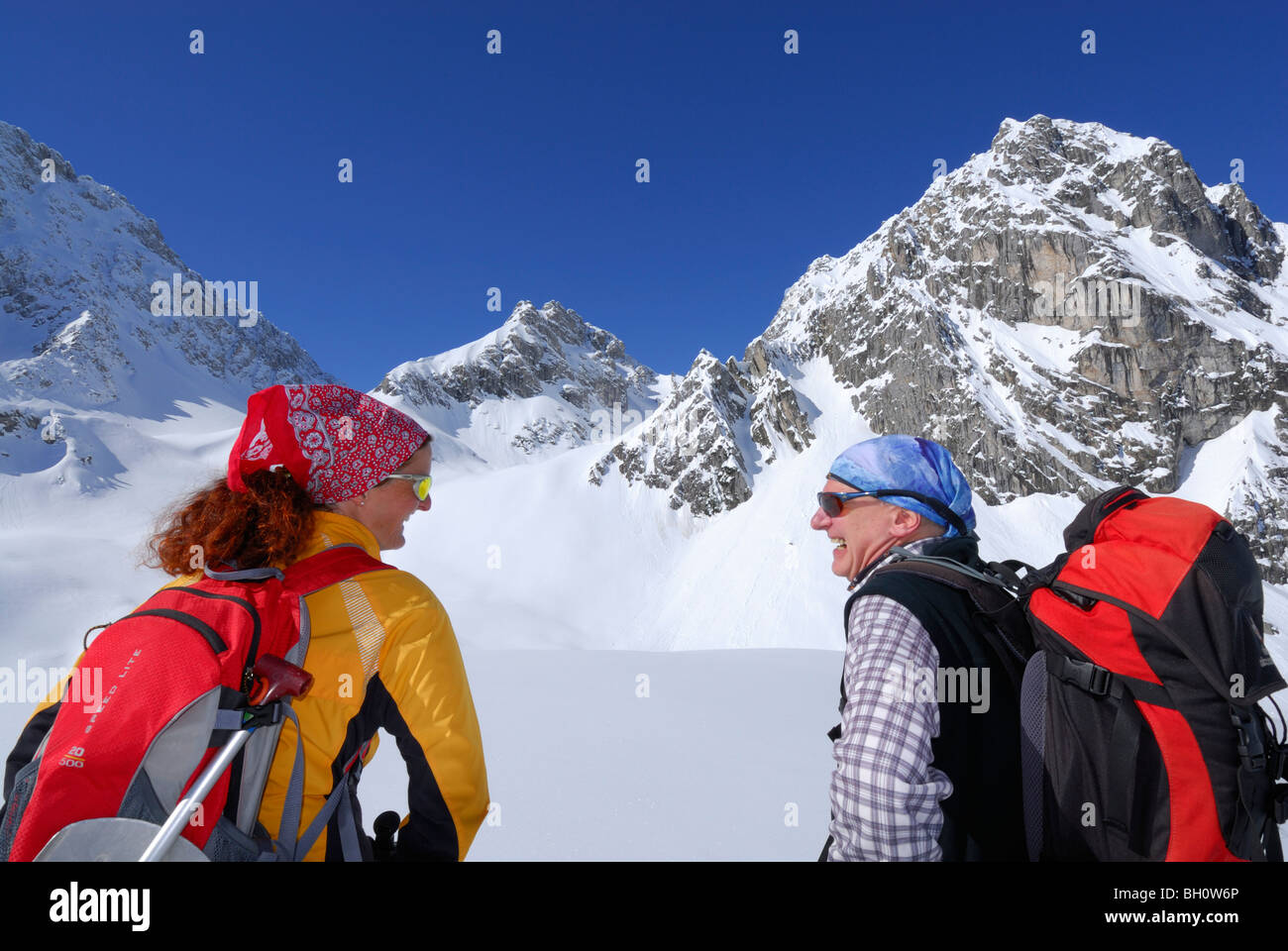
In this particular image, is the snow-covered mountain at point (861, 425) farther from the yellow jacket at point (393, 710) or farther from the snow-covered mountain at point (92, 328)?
the yellow jacket at point (393, 710)

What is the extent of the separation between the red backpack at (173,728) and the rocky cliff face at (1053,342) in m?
62.5

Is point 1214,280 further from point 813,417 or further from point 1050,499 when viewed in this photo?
point 813,417

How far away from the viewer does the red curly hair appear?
79.2 inches

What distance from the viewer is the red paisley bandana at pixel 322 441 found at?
2217 mm

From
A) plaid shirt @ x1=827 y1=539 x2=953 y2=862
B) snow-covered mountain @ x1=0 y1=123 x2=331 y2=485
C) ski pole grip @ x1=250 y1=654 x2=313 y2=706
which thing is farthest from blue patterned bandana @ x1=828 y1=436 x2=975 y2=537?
snow-covered mountain @ x1=0 y1=123 x2=331 y2=485

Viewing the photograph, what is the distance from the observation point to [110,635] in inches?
66.7

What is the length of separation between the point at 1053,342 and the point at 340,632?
8523 centimetres

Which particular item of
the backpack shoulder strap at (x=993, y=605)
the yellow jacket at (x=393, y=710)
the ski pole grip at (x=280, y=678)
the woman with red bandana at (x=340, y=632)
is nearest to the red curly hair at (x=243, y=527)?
the woman with red bandana at (x=340, y=632)

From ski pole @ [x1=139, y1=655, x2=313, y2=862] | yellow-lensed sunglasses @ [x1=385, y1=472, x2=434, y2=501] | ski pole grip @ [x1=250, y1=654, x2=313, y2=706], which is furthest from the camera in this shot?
yellow-lensed sunglasses @ [x1=385, y1=472, x2=434, y2=501]

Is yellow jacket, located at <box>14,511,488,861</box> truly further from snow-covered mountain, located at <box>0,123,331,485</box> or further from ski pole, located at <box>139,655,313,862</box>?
snow-covered mountain, located at <box>0,123,331,485</box>

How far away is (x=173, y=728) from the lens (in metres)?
1.60

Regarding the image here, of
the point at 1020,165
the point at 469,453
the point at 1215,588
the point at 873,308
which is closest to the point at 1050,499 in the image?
the point at 873,308

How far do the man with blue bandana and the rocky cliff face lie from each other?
61.9m
